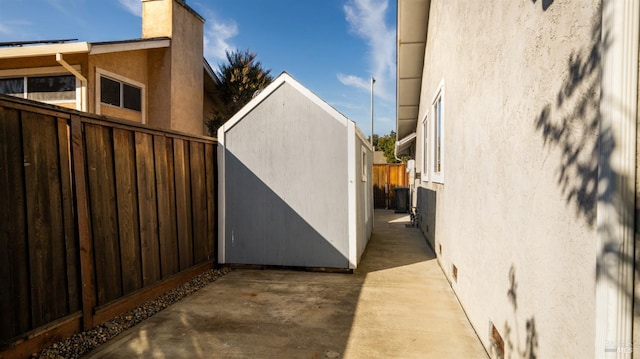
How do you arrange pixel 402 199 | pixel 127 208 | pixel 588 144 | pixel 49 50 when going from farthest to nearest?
pixel 402 199
pixel 49 50
pixel 127 208
pixel 588 144

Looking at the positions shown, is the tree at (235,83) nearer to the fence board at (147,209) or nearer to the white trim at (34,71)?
the white trim at (34,71)

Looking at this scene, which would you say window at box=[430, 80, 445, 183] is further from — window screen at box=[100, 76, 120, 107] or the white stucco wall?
window screen at box=[100, 76, 120, 107]

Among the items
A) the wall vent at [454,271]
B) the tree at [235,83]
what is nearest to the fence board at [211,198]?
the wall vent at [454,271]

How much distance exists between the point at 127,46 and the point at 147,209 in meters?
5.66

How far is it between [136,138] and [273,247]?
2.72 meters

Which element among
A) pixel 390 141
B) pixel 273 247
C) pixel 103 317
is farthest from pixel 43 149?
pixel 390 141

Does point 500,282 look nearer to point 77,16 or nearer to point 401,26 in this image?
point 401,26

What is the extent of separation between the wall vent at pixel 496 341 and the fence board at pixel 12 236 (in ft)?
12.2

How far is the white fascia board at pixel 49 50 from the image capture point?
651cm

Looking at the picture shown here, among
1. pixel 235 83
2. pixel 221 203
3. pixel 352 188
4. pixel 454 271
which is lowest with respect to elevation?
pixel 454 271

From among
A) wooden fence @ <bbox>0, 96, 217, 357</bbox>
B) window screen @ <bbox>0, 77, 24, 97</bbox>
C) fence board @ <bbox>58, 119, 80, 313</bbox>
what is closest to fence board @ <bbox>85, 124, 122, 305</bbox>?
wooden fence @ <bbox>0, 96, 217, 357</bbox>

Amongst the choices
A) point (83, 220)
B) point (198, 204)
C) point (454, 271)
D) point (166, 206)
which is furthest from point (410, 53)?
point (83, 220)

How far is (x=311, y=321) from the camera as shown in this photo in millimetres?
3447

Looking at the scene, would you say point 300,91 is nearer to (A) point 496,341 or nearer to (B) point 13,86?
(A) point 496,341
